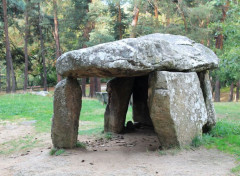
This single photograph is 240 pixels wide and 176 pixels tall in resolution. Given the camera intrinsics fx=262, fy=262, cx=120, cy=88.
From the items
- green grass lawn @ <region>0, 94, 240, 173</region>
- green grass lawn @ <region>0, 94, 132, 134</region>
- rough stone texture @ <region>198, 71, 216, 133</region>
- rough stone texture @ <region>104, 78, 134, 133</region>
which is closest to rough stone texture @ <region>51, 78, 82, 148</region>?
rough stone texture @ <region>104, 78, 134, 133</region>

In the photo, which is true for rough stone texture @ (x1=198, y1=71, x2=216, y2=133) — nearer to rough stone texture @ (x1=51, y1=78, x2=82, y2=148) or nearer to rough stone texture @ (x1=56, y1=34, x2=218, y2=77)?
rough stone texture @ (x1=56, y1=34, x2=218, y2=77)

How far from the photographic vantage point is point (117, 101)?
7504mm

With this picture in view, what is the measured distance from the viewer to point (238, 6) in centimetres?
893

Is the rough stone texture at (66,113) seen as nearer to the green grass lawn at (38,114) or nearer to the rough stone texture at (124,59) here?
the rough stone texture at (124,59)

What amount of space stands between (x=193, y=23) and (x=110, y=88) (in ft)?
43.5

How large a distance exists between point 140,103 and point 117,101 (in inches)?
57.9

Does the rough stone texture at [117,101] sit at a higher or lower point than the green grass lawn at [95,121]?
higher

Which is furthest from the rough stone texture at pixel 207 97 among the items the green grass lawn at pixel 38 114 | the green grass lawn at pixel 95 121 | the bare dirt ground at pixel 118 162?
the green grass lawn at pixel 38 114

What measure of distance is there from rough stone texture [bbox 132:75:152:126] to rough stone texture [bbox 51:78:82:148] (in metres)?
3.12

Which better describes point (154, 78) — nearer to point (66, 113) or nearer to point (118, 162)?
point (118, 162)

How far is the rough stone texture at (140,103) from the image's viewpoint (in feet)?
28.0

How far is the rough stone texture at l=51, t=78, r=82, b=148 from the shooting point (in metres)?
5.56

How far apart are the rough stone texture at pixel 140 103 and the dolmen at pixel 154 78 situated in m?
2.47

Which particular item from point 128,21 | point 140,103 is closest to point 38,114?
point 140,103
